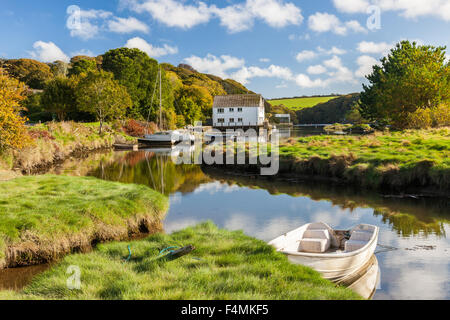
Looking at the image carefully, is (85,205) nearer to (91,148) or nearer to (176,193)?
(176,193)

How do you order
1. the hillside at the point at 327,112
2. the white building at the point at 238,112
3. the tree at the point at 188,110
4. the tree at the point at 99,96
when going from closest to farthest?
the tree at the point at 99,96
the tree at the point at 188,110
the white building at the point at 238,112
the hillside at the point at 327,112

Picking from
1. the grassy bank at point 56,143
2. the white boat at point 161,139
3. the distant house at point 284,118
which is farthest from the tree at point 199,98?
the distant house at point 284,118

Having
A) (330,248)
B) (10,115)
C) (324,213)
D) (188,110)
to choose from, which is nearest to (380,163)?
(324,213)

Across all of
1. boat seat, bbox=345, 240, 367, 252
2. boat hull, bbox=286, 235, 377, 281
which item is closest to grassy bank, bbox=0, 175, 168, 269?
boat hull, bbox=286, 235, 377, 281

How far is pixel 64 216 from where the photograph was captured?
10.8m

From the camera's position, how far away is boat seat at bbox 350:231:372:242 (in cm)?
1109

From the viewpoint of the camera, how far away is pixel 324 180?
81.4ft

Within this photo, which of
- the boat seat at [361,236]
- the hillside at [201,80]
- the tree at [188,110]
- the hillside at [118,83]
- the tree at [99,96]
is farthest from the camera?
the hillside at [201,80]

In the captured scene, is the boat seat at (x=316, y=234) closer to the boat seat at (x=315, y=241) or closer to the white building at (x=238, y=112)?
the boat seat at (x=315, y=241)

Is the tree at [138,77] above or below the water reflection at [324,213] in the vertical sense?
above

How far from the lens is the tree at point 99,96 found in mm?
53562

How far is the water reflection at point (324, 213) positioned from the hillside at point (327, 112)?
546ft

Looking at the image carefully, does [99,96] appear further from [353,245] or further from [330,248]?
[353,245]

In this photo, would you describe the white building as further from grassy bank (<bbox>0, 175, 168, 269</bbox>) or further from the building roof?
grassy bank (<bbox>0, 175, 168, 269</bbox>)
